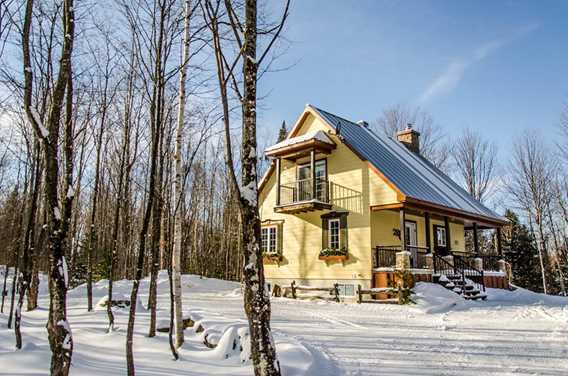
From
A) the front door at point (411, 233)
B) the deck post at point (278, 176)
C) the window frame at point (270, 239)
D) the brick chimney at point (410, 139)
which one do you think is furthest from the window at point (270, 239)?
the brick chimney at point (410, 139)

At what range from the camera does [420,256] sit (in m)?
16.6

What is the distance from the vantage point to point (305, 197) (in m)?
17.6

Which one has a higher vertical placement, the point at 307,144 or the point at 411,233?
the point at 307,144

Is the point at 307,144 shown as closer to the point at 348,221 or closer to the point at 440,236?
the point at 348,221

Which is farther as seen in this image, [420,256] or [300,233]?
[300,233]

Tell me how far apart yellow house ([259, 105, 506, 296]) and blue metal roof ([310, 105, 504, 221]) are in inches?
2.8

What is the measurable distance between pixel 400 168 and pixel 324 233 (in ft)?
14.4

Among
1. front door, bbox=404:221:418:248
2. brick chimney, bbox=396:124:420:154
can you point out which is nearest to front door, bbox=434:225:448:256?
front door, bbox=404:221:418:248

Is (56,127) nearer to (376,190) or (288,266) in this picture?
(376,190)

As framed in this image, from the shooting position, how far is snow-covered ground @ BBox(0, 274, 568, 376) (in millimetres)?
5531

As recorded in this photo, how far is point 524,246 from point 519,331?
77.1ft

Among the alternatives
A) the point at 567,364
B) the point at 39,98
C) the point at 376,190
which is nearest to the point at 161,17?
the point at 39,98

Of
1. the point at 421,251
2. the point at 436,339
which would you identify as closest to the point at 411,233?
the point at 421,251

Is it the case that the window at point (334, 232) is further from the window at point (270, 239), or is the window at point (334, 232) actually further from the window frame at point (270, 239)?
the window at point (270, 239)
